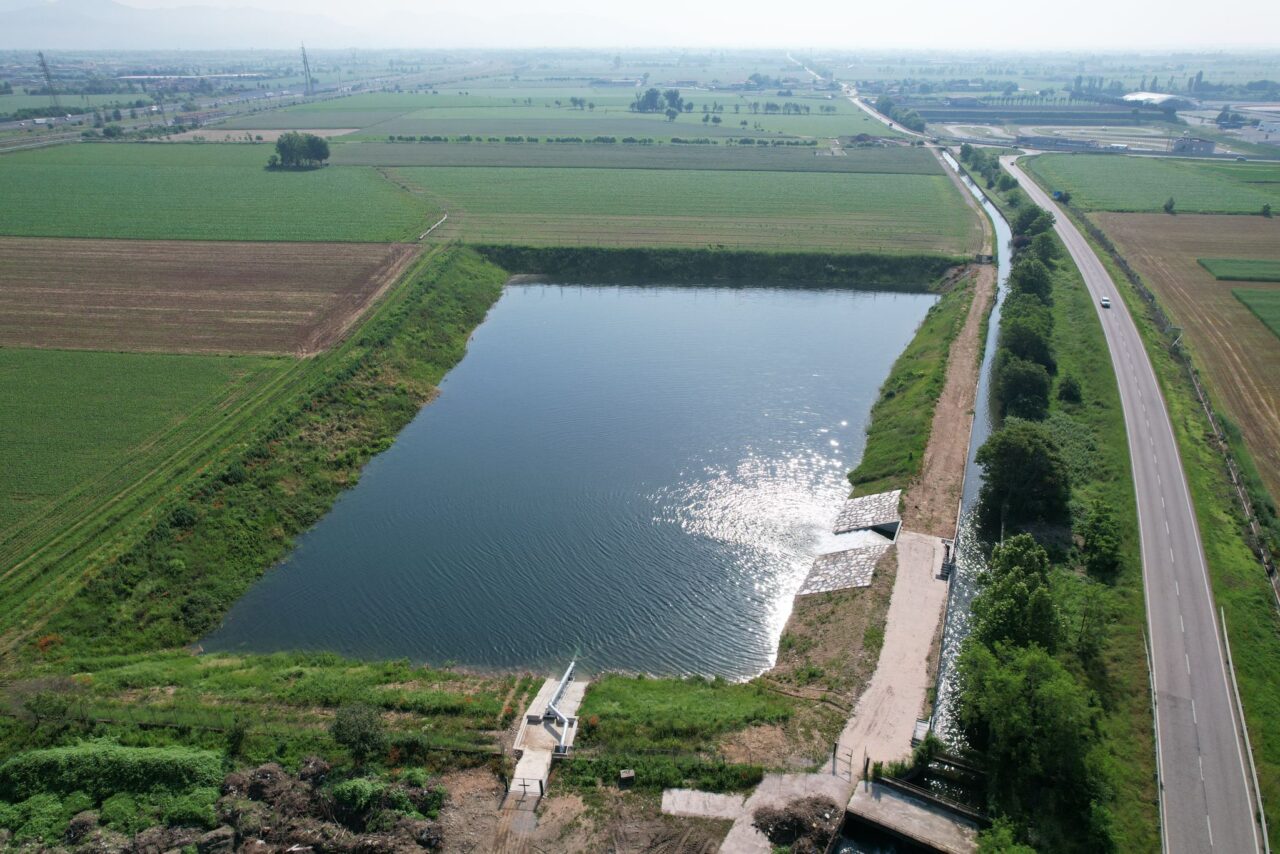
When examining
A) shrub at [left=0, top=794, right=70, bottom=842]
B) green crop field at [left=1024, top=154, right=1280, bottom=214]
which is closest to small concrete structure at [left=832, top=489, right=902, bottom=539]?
shrub at [left=0, top=794, right=70, bottom=842]

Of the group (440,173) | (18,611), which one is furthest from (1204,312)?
(440,173)

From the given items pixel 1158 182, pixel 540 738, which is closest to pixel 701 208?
pixel 1158 182

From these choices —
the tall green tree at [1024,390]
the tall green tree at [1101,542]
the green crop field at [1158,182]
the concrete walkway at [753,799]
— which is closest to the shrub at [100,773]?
the concrete walkway at [753,799]

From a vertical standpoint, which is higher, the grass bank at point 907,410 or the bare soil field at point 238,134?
the bare soil field at point 238,134

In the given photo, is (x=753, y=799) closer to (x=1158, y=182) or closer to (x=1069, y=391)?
(x=1069, y=391)

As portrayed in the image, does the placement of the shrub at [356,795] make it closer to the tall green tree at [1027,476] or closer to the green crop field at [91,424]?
the green crop field at [91,424]

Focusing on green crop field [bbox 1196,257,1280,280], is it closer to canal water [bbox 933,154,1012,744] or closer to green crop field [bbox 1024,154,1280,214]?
green crop field [bbox 1024,154,1280,214]

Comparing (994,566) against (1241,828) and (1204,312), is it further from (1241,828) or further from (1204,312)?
(1204,312)

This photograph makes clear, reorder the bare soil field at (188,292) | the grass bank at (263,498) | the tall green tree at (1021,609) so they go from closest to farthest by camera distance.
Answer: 1. the tall green tree at (1021,609)
2. the grass bank at (263,498)
3. the bare soil field at (188,292)
